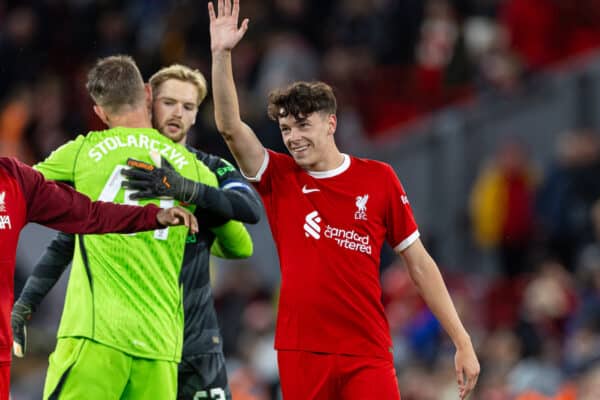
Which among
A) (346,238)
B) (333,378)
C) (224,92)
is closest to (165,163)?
(224,92)

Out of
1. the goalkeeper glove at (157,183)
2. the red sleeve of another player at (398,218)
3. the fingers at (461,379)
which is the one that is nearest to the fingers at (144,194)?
the goalkeeper glove at (157,183)

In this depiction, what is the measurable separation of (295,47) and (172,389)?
10236mm

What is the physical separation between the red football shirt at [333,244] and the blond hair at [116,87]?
0.79 metres

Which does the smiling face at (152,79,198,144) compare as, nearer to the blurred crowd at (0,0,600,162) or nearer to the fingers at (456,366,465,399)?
the fingers at (456,366,465,399)

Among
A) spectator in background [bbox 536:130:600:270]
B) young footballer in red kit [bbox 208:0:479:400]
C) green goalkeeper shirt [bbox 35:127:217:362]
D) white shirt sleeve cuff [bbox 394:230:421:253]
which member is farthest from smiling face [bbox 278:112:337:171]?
spectator in background [bbox 536:130:600:270]

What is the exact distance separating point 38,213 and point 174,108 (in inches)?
52.0

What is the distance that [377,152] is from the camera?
1650cm

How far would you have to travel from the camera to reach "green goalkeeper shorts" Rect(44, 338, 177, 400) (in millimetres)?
6652

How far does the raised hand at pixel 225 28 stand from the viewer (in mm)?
6969

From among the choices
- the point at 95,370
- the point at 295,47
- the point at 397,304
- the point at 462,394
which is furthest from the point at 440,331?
the point at 95,370

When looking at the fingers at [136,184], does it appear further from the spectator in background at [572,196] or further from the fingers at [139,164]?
the spectator in background at [572,196]

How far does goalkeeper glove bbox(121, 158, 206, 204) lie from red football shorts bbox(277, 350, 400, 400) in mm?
1025

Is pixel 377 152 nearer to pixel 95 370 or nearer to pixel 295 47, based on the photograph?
pixel 295 47

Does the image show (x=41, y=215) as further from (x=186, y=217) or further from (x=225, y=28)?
(x=225, y=28)
